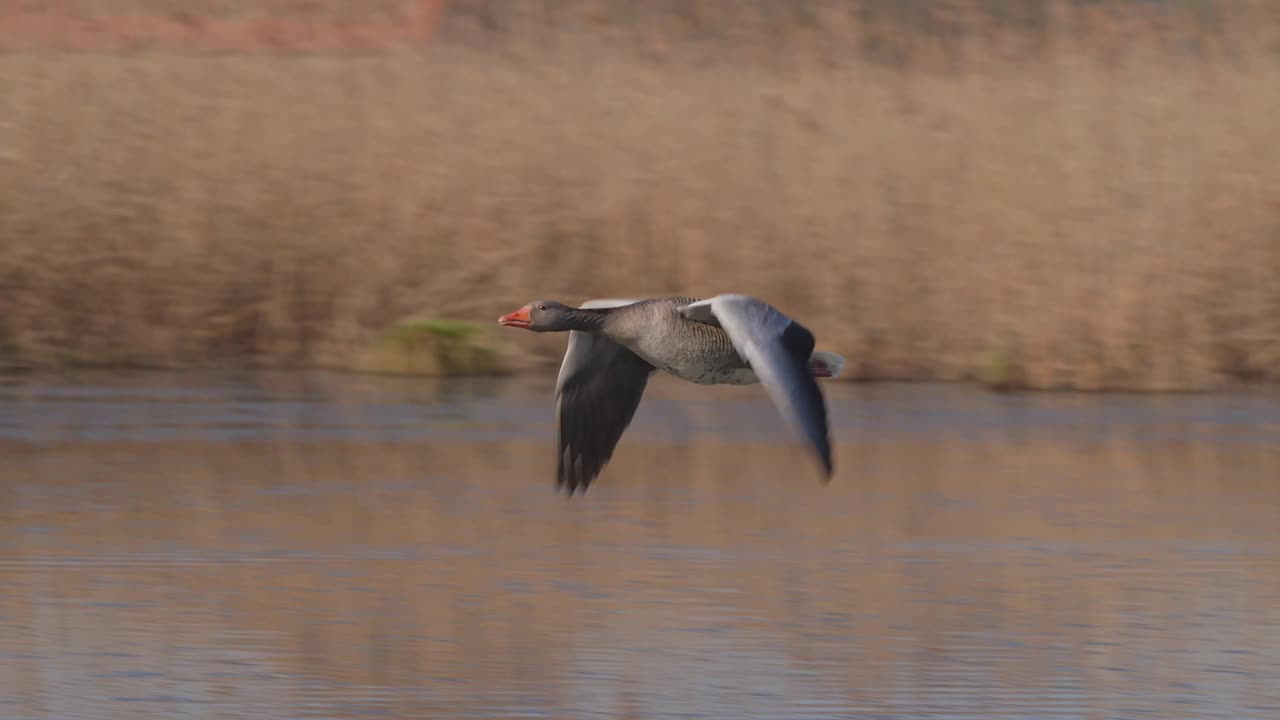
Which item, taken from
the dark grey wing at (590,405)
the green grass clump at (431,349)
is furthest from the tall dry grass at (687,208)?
the dark grey wing at (590,405)

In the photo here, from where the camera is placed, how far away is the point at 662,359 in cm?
617

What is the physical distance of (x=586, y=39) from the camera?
1407 cm

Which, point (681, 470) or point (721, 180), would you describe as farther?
point (721, 180)

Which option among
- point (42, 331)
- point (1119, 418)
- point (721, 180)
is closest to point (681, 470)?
point (1119, 418)

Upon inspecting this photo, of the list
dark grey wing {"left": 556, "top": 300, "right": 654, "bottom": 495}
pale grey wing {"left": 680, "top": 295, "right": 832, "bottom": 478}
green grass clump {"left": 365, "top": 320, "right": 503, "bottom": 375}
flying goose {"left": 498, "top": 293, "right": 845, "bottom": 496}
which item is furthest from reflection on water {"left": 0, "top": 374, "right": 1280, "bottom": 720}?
green grass clump {"left": 365, "top": 320, "right": 503, "bottom": 375}

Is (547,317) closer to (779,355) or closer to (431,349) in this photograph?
(779,355)

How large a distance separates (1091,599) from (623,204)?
592cm

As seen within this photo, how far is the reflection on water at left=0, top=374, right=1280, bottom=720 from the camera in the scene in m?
5.66

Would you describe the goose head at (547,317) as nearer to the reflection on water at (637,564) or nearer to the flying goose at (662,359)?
the flying goose at (662,359)

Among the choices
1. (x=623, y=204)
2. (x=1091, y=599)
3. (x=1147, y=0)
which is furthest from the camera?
(x=1147, y=0)

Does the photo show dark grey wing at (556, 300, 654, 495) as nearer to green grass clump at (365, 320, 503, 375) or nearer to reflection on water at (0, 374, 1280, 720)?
reflection on water at (0, 374, 1280, 720)

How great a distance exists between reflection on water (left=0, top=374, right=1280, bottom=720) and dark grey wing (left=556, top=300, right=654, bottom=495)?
379mm

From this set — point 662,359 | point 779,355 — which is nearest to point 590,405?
point 662,359

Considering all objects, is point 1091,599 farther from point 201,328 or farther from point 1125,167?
point 201,328
